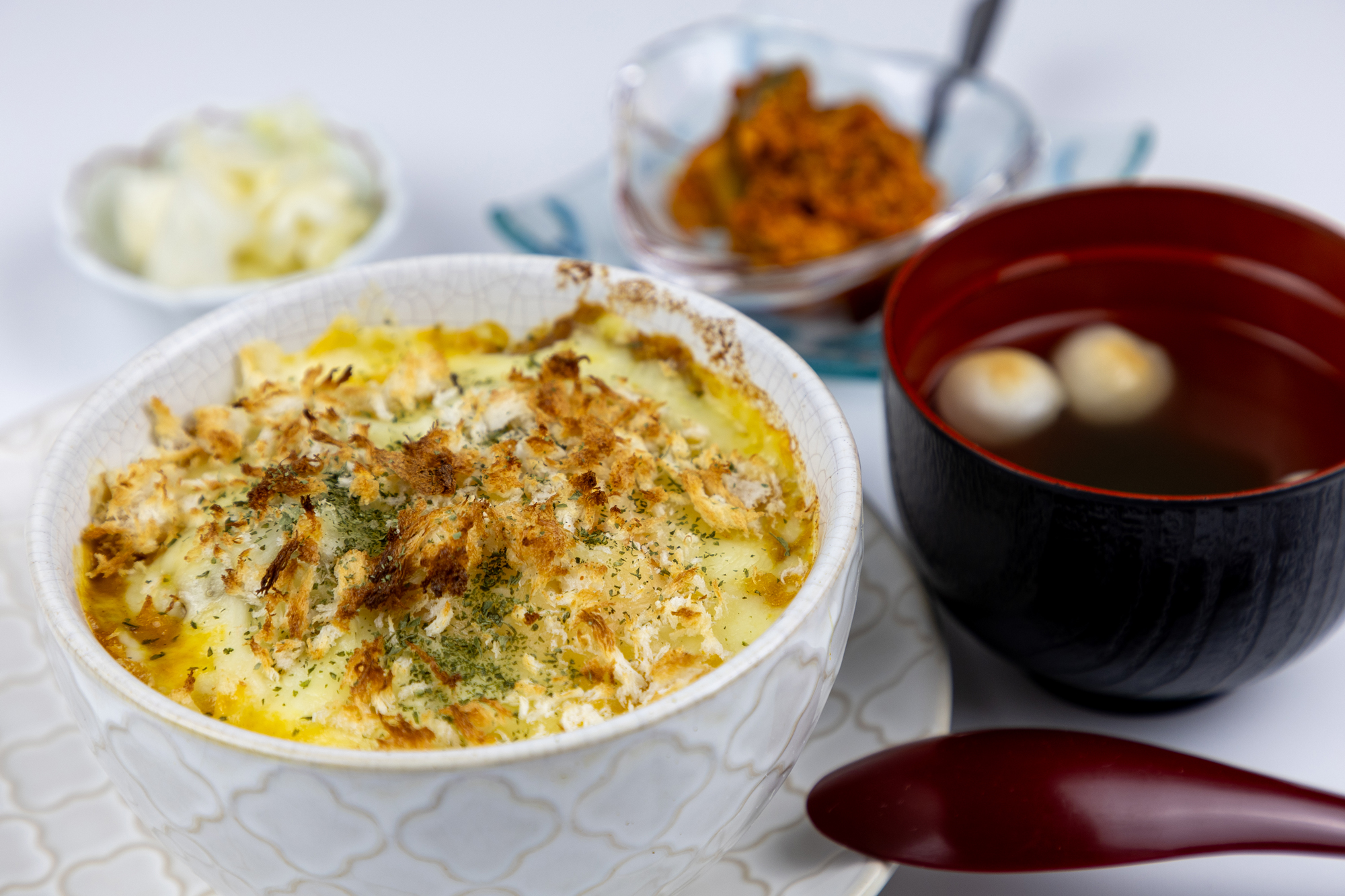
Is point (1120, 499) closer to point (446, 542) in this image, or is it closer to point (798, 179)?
point (446, 542)

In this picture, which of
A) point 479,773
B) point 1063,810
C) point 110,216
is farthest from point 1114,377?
point 110,216

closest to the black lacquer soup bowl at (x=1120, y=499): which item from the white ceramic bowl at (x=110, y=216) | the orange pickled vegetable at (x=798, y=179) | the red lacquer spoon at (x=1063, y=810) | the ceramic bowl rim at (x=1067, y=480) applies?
the ceramic bowl rim at (x=1067, y=480)

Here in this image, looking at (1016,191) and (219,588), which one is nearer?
(219,588)

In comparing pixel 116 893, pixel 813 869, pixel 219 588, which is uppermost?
A: pixel 219 588

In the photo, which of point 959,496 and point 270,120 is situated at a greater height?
point 959,496

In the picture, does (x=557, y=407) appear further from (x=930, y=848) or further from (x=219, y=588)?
(x=930, y=848)

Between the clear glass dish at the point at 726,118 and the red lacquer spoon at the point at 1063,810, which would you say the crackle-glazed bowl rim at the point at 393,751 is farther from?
the clear glass dish at the point at 726,118

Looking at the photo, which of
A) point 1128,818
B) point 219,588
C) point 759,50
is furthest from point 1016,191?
point 219,588

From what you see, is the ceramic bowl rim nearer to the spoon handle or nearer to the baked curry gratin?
the baked curry gratin
